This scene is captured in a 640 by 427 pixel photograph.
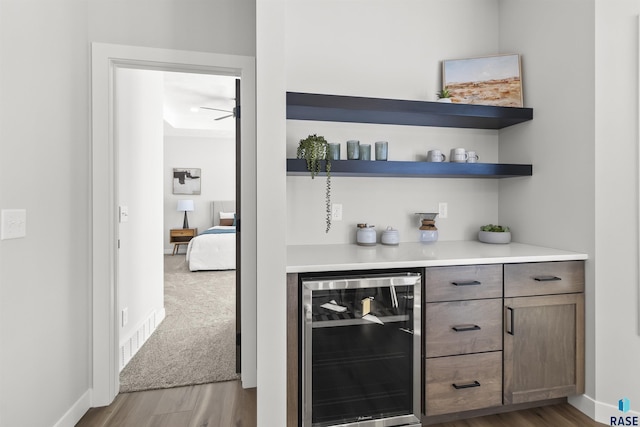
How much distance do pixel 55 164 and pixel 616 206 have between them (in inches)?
116

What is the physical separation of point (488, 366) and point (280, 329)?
116 centimetres

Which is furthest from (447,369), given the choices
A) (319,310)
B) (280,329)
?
(280,329)

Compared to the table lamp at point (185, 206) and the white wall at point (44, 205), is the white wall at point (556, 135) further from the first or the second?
the table lamp at point (185, 206)

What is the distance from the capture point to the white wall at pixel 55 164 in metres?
1.40

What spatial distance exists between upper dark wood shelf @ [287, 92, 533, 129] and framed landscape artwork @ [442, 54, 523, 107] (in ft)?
0.51

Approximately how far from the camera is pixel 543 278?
74.1 inches

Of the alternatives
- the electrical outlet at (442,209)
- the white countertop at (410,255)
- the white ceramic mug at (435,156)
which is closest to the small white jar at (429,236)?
the white countertop at (410,255)

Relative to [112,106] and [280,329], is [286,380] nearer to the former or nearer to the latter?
[280,329]

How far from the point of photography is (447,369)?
5.82 ft

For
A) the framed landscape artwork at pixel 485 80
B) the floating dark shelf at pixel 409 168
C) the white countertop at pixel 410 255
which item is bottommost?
the white countertop at pixel 410 255

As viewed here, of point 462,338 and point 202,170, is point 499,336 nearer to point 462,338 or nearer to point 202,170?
point 462,338

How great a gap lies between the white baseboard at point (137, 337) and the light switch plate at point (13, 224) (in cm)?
129

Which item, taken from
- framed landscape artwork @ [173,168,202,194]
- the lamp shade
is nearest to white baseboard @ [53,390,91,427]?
the lamp shade

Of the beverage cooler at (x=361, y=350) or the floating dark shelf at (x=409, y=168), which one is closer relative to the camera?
the beverage cooler at (x=361, y=350)
